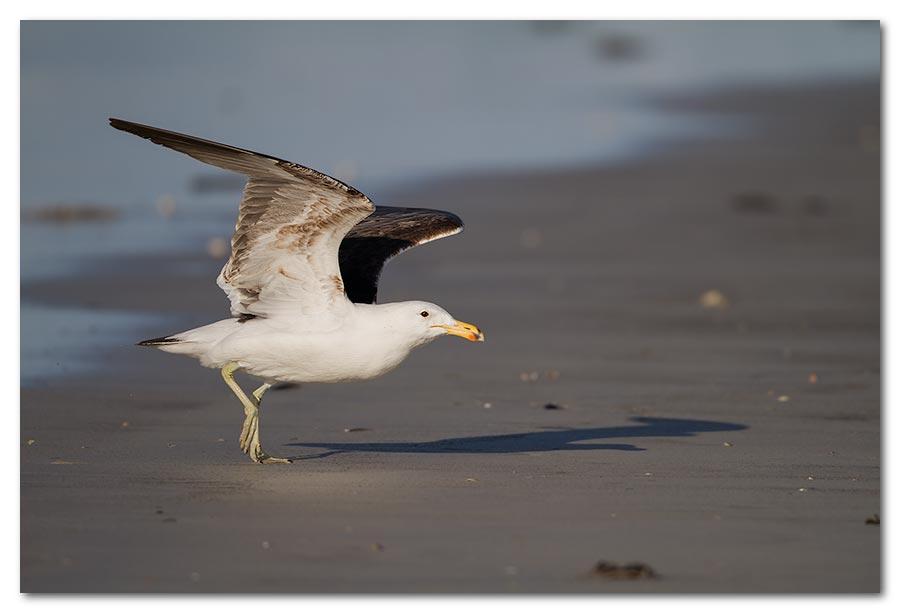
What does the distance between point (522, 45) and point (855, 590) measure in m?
18.2

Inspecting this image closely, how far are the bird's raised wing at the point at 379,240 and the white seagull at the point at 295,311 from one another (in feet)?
2.13

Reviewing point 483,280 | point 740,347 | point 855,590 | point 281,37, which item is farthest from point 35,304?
point 855,590

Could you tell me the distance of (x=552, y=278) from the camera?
14578 millimetres

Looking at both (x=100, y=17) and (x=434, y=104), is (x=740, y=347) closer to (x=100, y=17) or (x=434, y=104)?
(x=100, y=17)

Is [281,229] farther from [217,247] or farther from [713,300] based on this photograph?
[217,247]

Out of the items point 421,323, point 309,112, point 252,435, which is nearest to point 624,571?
point 421,323

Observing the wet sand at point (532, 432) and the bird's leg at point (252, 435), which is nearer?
the wet sand at point (532, 432)

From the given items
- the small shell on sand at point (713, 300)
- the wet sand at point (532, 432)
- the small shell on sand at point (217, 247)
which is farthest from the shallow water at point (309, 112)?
the small shell on sand at point (713, 300)

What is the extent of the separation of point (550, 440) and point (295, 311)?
1744mm

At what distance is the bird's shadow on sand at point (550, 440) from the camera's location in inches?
354

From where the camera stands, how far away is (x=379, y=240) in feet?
31.8

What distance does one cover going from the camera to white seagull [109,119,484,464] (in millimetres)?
8266

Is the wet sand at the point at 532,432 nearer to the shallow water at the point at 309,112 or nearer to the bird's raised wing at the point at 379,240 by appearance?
the bird's raised wing at the point at 379,240

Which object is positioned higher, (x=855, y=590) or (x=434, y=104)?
(x=434, y=104)
